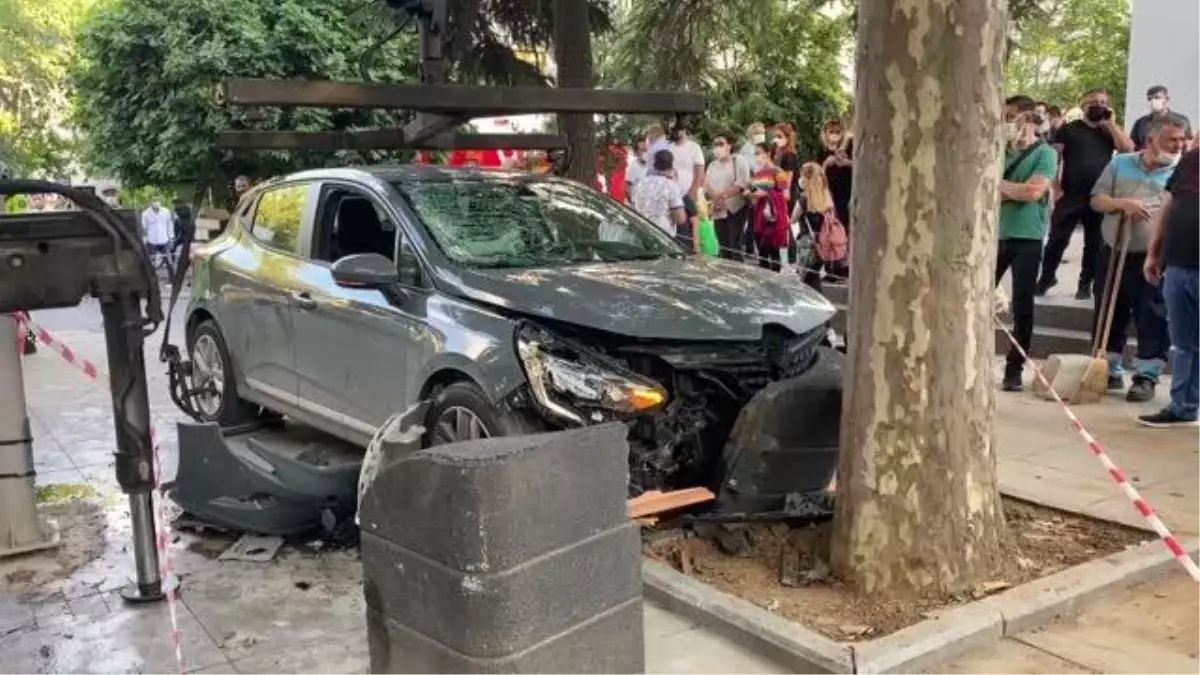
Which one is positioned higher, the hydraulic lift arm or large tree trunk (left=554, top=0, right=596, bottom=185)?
large tree trunk (left=554, top=0, right=596, bottom=185)

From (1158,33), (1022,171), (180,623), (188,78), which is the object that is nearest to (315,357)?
(180,623)

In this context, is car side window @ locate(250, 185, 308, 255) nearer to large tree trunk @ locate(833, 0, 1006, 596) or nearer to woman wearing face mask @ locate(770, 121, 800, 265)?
large tree trunk @ locate(833, 0, 1006, 596)

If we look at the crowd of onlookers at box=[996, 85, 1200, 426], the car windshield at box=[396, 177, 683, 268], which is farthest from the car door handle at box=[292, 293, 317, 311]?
the crowd of onlookers at box=[996, 85, 1200, 426]

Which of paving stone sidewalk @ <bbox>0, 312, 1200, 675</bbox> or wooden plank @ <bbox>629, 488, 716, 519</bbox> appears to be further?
wooden plank @ <bbox>629, 488, 716, 519</bbox>

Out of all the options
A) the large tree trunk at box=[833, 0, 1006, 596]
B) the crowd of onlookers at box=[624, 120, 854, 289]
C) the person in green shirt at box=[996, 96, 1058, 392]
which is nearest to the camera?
the large tree trunk at box=[833, 0, 1006, 596]

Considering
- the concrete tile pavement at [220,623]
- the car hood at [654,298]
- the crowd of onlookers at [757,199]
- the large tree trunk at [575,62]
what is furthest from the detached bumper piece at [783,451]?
the crowd of onlookers at [757,199]

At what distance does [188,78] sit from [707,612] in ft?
64.2

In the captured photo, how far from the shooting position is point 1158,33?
1483 centimetres

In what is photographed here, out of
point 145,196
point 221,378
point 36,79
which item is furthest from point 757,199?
point 36,79

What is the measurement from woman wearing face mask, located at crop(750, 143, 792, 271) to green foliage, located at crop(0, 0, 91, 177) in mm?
30459

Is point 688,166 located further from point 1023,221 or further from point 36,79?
point 36,79

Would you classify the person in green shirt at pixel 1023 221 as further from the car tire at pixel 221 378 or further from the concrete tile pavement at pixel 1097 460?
the car tire at pixel 221 378

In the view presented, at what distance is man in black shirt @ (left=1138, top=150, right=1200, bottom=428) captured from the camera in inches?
280

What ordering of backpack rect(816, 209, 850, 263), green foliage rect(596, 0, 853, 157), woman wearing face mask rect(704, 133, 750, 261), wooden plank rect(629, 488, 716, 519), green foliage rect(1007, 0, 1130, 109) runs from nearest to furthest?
1. wooden plank rect(629, 488, 716, 519)
2. backpack rect(816, 209, 850, 263)
3. woman wearing face mask rect(704, 133, 750, 261)
4. green foliage rect(596, 0, 853, 157)
5. green foliage rect(1007, 0, 1130, 109)
